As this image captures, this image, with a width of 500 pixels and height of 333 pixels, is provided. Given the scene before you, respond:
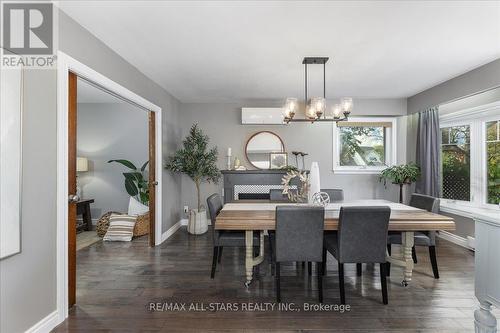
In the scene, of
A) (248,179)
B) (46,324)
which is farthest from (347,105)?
(46,324)

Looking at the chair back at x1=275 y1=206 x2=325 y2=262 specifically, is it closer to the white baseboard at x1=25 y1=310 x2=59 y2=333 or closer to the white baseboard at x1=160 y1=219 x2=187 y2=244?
the white baseboard at x1=25 y1=310 x2=59 y2=333

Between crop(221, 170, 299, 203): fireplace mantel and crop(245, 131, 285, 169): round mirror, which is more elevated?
crop(245, 131, 285, 169): round mirror

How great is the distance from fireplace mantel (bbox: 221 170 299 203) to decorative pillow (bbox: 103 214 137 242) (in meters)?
1.66

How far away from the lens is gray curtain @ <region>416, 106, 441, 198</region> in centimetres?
430

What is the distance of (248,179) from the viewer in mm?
4953

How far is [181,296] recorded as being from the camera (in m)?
2.51

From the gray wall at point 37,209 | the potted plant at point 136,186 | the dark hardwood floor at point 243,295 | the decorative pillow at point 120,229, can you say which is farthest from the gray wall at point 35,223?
the potted plant at point 136,186

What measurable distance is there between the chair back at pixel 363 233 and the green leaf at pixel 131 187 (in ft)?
12.8

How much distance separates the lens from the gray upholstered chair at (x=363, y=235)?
2.25 meters

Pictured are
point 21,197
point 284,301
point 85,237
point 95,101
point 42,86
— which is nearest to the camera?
point 21,197

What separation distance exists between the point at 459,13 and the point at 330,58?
1219 mm

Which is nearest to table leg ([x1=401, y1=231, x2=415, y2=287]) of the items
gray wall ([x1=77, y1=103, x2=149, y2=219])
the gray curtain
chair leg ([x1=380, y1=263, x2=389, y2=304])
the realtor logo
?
chair leg ([x1=380, y1=263, x2=389, y2=304])

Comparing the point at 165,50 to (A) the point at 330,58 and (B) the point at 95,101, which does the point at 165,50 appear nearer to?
(A) the point at 330,58

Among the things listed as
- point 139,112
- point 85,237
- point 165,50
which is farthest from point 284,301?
point 139,112
